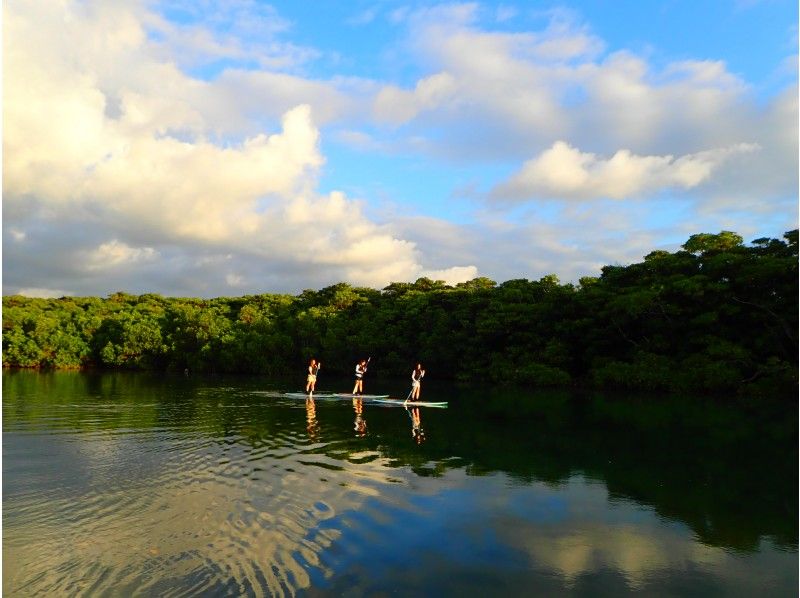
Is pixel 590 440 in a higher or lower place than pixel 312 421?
lower

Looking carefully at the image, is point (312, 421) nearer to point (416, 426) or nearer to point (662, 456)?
point (416, 426)

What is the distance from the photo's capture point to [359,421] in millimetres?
18344

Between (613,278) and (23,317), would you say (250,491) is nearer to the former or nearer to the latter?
(613,278)

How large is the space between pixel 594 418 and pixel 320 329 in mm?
36331

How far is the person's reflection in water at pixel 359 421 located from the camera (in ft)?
52.7

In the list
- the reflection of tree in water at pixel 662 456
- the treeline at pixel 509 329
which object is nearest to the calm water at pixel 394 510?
the reflection of tree in water at pixel 662 456

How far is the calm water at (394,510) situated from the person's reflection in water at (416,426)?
7.5 inches

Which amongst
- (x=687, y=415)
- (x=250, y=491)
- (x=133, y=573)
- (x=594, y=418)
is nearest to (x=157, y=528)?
(x=133, y=573)

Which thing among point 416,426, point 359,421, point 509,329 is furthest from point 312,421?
point 509,329

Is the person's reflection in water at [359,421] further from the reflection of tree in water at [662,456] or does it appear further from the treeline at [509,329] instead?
the treeline at [509,329]

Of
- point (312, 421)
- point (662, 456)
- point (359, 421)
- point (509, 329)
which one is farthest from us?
point (509, 329)

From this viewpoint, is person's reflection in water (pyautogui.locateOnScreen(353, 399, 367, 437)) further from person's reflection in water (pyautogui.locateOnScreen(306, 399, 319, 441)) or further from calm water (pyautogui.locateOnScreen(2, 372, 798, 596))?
person's reflection in water (pyautogui.locateOnScreen(306, 399, 319, 441))

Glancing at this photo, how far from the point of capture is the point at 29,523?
7449 mm

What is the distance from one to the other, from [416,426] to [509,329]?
Answer: 24408 mm
